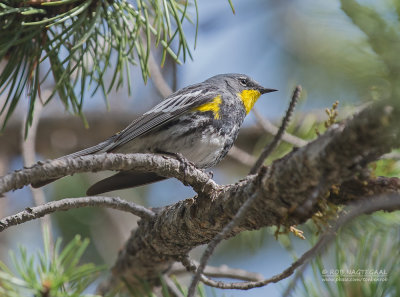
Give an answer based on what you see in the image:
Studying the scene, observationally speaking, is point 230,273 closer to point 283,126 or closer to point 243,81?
point 283,126

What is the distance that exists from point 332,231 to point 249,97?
10.4 feet

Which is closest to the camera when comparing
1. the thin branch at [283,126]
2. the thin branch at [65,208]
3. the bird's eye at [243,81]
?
the thin branch at [65,208]

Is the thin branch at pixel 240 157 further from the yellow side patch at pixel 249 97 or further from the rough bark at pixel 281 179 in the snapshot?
the rough bark at pixel 281 179

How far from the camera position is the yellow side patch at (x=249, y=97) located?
4.31 m

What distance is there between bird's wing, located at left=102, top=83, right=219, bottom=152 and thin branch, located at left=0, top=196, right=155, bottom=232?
929 millimetres

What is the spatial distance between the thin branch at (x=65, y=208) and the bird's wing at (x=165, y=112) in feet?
3.05

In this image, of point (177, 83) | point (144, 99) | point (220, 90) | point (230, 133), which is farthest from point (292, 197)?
point (144, 99)

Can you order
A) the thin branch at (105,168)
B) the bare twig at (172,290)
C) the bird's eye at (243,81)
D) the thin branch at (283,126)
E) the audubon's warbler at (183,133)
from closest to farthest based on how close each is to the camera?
the thin branch at (105,168), the thin branch at (283,126), the bare twig at (172,290), the audubon's warbler at (183,133), the bird's eye at (243,81)

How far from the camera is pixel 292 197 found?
1.75 m

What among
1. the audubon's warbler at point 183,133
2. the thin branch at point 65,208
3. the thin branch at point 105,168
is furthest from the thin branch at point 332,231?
the audubon's warbler at point 183,133

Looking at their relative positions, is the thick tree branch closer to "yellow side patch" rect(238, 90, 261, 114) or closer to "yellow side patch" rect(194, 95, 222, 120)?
"yellow side patch" rect(194, 95, 222, 120)

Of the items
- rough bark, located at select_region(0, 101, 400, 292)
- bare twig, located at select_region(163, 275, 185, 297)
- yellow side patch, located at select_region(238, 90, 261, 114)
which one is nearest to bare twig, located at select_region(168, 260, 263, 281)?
bare twig, located at select_region(163, 275, 185, 297)

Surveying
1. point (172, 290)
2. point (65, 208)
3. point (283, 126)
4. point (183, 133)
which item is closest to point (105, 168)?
point (65, 208)

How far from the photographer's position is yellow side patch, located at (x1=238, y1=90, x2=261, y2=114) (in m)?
4.31
